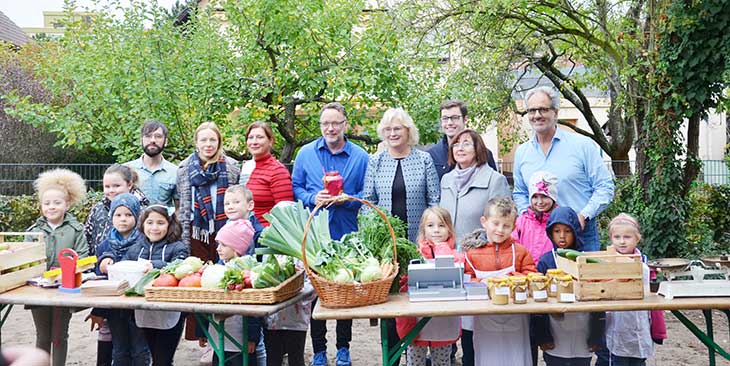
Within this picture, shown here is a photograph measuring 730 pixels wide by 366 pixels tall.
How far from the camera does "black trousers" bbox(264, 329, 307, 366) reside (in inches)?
170

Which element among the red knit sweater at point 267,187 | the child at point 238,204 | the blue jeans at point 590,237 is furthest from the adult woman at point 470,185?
the child at point 238,204

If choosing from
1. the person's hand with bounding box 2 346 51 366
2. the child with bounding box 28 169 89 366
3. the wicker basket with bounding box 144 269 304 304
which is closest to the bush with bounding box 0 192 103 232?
the child with bounding box 28 169 89 366

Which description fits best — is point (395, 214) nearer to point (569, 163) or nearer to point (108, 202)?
point (569, 163)

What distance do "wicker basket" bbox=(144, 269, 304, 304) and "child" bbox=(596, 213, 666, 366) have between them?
75.4 inches

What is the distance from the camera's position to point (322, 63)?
9.80 m

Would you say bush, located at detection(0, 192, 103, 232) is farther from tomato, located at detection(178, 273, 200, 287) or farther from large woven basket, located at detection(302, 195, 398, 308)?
large woven basket, located at detection(302, 195, 398, 308)

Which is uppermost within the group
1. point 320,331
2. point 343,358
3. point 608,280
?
point 608,280

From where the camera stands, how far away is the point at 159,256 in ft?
13.4

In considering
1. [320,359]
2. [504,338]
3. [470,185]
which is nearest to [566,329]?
[504,338]

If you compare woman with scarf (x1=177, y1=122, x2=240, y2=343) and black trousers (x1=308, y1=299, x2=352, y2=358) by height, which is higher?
woman with scarf (x1=177, y1=122, x2=240, y2=343)

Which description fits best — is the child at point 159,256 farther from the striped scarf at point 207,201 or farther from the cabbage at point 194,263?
the striped scarf at point 207,201

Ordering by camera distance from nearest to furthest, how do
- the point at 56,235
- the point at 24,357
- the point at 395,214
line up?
the point at 24,357 → the point at 56,235 → the point at 395,214

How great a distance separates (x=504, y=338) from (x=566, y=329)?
360 millimetres

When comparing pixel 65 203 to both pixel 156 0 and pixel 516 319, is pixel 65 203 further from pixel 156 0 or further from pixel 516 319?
pixel 156 0
